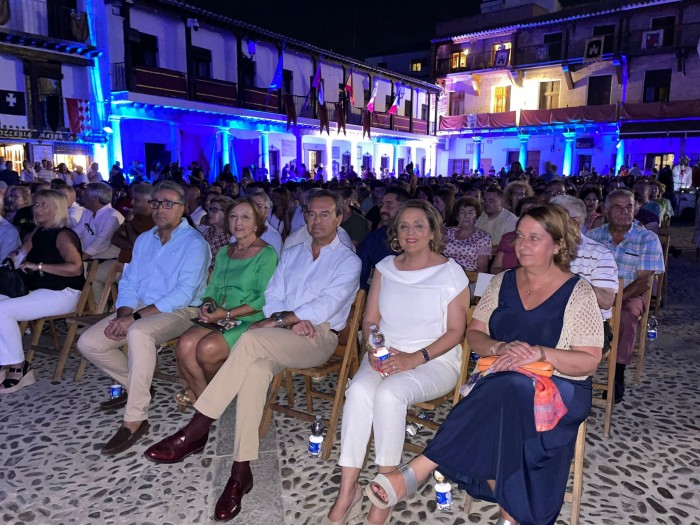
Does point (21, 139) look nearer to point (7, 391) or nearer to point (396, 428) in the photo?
point (7, 391)

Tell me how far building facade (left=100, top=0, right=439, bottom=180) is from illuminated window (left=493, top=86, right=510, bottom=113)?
5.26 m

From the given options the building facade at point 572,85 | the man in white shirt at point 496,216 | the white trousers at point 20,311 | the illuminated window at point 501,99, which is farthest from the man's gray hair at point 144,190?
the illuminated window at point 501,99

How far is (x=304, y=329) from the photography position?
10.8 feet

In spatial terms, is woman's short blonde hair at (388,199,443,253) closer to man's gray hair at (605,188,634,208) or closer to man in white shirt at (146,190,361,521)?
man in white shirt at (146,190,361,521)

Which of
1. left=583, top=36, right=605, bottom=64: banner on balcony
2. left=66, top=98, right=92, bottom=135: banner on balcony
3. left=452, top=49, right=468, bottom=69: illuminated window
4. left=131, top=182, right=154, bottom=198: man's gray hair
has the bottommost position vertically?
left=131, top=182, right=154, bottom=198: man's gray hair

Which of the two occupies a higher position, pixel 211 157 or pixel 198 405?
pixel 211 157

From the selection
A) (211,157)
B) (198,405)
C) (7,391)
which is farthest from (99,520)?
(211,157)

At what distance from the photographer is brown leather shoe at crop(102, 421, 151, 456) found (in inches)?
129

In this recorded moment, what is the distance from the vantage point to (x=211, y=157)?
2009 centimetres

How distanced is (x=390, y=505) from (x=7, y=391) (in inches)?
125

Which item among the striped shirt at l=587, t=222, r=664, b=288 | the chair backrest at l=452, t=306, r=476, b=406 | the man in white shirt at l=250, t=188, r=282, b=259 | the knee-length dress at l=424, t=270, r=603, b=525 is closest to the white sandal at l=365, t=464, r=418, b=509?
the knee-length dress at l=424, t=270, r=603, b=525

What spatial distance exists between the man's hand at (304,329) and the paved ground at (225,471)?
71cm

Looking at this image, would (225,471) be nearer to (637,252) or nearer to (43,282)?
(43,282)

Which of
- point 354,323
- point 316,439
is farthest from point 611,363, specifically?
point 316,439
